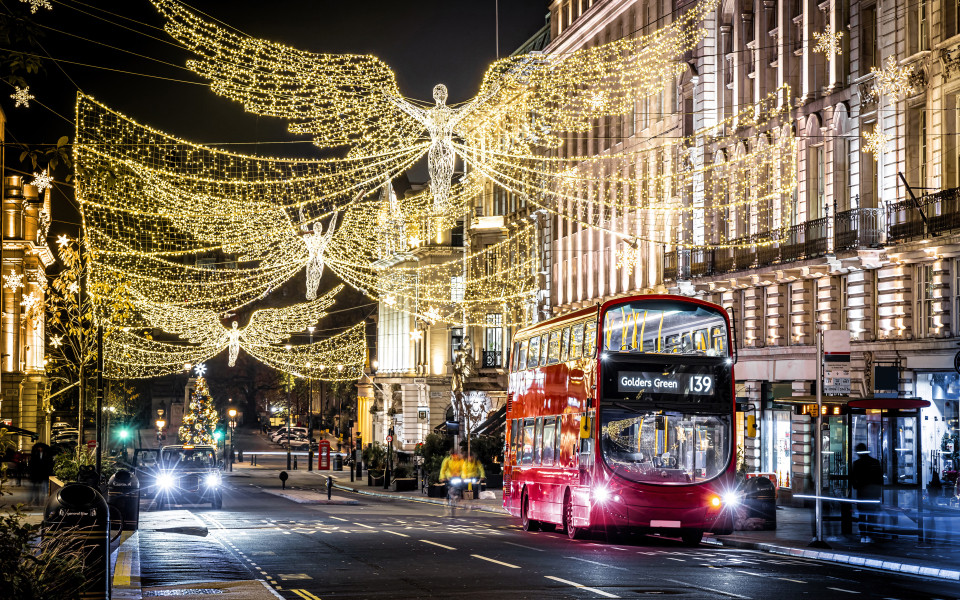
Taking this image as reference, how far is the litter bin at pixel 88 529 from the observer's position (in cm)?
1313

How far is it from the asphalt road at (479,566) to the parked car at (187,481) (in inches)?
390

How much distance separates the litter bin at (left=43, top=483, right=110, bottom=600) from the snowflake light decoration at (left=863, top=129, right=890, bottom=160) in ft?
89.3

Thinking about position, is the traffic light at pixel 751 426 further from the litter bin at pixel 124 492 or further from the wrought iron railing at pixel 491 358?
the wrought iron railing at pixel 491 358

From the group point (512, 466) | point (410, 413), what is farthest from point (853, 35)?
point (410, 413)

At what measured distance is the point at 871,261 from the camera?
36.1m

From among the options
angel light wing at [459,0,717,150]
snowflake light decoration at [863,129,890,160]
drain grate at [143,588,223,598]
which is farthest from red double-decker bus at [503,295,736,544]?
angel light wing at [459,0,717,150]

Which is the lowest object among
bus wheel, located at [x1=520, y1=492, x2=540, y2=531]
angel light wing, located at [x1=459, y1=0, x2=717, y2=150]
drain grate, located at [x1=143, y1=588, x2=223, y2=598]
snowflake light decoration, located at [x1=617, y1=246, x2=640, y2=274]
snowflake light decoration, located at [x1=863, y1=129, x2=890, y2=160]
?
bus wheel, located at [x1=520, y1=492, x2=540, y2=531]

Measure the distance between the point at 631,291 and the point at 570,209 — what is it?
32.8ft

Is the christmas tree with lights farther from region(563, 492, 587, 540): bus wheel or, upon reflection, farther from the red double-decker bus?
the red double-decker bus

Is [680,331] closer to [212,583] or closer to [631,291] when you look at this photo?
[212,583]

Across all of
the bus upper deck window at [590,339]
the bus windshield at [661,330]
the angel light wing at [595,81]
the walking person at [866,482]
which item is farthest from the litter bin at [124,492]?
the angel light wing at [595,81]

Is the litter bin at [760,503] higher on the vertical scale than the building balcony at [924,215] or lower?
lower

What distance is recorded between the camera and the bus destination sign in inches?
986

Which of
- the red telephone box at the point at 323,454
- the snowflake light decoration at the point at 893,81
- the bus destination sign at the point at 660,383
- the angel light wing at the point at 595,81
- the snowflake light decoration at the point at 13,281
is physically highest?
the angel light wing at the point at 595,81
